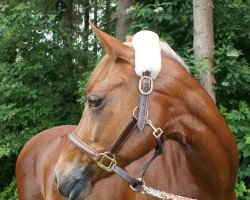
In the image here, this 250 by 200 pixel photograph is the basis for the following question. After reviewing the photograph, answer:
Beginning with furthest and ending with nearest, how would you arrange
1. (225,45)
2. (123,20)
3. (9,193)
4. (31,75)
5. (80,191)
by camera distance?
(9,193)
(31,75)
(123,20)
(225,45)
(80,191)

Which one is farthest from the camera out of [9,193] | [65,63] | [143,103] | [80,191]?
[9,193]

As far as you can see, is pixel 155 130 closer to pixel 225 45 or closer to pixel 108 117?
pixel 108 117

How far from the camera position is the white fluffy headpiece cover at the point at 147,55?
182cm

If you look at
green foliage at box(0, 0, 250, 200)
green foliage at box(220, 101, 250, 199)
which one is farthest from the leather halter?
green foliage at box(220, 101, 250, 199)

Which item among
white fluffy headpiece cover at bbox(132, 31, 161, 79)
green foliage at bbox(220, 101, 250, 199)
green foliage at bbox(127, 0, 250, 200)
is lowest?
green foliage at bbox(220, 101, 250, 199)

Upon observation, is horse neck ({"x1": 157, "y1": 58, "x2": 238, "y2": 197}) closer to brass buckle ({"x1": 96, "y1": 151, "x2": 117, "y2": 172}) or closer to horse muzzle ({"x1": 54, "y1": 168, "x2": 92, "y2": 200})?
brass buckle ({"x1": 96, "y1": 151, "x2": 117, "y2": 172})

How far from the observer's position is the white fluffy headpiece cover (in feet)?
5.97

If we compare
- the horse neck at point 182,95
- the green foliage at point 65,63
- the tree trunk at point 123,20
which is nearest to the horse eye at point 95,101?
the horse neck at point 182,95

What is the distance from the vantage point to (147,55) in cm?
183

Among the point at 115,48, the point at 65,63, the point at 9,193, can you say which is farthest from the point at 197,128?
the point at 9,193

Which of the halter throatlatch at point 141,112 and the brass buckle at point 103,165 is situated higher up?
the halter throatlatch at point 141,112

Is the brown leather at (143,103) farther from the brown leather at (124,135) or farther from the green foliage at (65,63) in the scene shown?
the green foliage at (65,63)

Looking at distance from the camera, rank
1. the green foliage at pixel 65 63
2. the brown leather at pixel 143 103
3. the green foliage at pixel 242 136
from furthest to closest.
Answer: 1. the green foliage at pixel 65 63
2. the green foliage at pixel 242 136
3. the brown leather at pixel 143 103

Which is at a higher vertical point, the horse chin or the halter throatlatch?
the halter throatlatch
